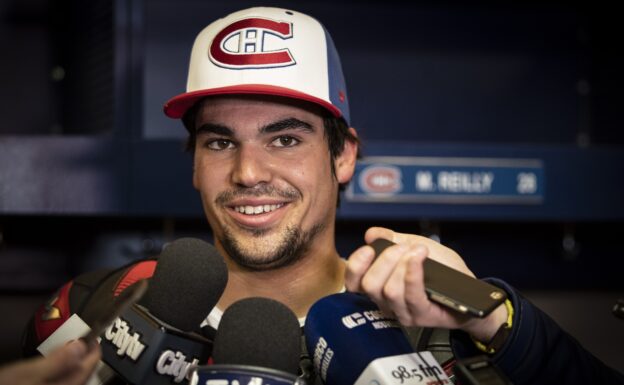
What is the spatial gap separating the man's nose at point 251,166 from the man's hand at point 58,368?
0.60 m

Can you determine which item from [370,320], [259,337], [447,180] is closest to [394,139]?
[447,180]

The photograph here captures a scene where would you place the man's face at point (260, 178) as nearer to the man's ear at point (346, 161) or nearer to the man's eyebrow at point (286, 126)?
the man's eyebrow at point (286, 126)

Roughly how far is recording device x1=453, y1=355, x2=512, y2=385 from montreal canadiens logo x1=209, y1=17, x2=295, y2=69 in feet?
2.08

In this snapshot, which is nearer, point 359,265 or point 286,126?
point 359,265

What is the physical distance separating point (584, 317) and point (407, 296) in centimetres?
174

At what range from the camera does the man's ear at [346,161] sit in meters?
1.42

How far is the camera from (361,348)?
0.81m

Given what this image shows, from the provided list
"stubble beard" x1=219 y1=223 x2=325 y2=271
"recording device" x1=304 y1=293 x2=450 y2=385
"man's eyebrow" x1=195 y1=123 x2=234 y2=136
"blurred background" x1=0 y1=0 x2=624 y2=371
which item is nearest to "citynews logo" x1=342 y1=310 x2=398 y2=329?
"recording device" x1=304 y1=293 x2=450 y2=385

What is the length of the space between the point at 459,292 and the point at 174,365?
0.31m

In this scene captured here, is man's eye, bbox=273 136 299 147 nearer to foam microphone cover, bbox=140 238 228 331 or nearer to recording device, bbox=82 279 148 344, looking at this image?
foam microphone cover, bbox=140 238 228 331

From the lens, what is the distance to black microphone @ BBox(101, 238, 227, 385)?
79 centimetres

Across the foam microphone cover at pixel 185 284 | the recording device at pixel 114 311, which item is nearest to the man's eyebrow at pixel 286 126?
the foam microphone cover at pixel 185 284

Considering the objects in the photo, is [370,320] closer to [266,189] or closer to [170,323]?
[170,323]

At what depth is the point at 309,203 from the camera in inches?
50.3
